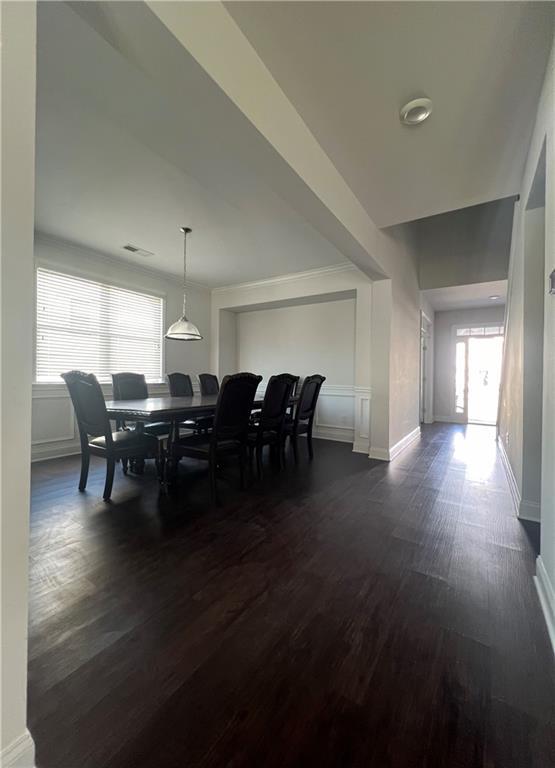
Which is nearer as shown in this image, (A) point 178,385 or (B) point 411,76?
(B) point 411,76

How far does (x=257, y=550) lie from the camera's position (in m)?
1.78

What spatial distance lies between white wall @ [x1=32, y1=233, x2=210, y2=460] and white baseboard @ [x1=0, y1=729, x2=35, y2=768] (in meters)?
3.66

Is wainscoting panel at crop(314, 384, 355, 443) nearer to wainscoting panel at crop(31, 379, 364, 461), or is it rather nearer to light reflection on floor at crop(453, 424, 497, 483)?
wainscoting panel at crop(31, 379, 364, 461)

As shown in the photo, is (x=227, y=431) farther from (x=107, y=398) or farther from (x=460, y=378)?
(x=460, y=378)

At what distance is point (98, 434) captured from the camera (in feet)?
8.84

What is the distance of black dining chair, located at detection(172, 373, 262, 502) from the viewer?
2.47 metres

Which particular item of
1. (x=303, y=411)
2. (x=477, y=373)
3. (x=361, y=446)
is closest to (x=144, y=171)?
Answer: (x=303, y=411)

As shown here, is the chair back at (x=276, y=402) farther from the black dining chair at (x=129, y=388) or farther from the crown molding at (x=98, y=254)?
the crown molding at (x=98, y=254)

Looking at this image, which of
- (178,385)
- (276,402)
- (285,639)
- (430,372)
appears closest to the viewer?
(285,639)

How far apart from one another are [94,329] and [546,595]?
16.6ft

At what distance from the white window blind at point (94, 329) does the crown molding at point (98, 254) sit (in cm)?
35

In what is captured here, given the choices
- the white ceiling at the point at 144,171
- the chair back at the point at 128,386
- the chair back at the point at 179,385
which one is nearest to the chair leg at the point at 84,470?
the chair back at the point at 128,386

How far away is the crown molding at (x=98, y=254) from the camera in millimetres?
3762

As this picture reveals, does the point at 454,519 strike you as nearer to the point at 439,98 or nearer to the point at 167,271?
the point at 439,98
